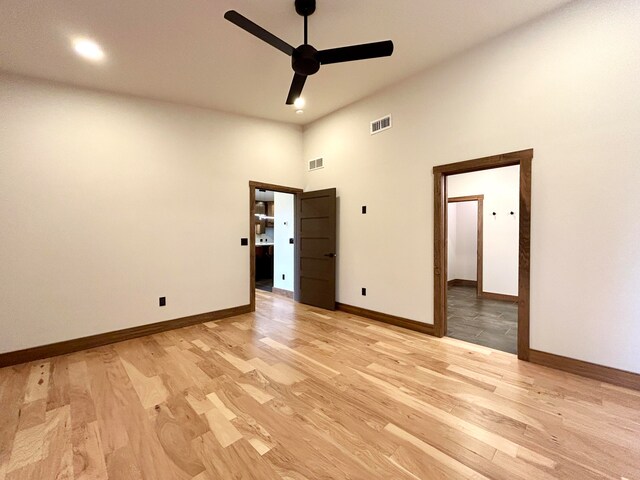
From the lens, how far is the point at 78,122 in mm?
3219

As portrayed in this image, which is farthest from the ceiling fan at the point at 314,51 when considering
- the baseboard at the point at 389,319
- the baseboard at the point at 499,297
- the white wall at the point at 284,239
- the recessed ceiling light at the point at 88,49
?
the baseboard at the point at 499,297

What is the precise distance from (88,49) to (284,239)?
398cm

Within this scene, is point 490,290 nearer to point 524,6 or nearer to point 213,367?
point 524,6

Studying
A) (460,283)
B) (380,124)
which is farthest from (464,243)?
(380,124)

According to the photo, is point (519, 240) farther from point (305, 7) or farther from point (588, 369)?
point (305, 7)

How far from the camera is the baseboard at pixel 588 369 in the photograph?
86.4 inches

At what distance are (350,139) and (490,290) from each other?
4.10m

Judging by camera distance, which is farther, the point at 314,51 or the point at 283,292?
the point at 283,292

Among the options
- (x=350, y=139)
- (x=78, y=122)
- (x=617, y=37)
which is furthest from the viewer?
(x=350, y=139)

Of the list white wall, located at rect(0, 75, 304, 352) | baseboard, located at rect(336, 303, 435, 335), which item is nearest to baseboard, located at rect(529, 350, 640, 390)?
baseboard, located at rect(336, 303, 435, 335)

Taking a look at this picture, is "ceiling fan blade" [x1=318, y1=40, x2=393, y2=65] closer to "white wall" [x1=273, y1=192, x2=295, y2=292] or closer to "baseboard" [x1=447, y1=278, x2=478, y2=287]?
"white wall" [x1=273, y1=192, x2=295, y2=292]

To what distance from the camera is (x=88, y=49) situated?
8.80 feet

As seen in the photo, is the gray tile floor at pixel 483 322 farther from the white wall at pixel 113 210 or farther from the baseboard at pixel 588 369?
the white wall at pixel 113 210

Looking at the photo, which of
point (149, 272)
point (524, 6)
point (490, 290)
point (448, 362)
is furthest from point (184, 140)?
point (490, 290)
